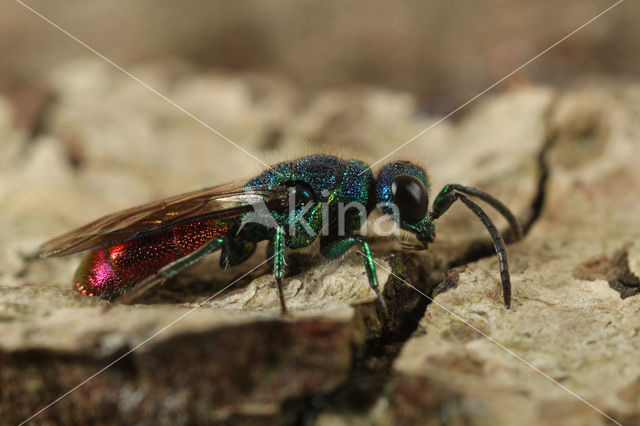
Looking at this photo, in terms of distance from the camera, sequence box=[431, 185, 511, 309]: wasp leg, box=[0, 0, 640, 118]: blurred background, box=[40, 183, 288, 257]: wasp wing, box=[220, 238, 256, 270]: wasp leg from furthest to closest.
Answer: box=[0, 0, 640, 118]: blurred background
box=[220, 238, 256, 270]: wasp leg
box=[40, 183, 288, 257]: wasp wing
box=[431, 185, 511, 309]: wasp leg

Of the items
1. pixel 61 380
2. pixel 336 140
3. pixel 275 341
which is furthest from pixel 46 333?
pixel 336 140

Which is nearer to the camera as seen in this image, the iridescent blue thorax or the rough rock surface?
the rough rock surface

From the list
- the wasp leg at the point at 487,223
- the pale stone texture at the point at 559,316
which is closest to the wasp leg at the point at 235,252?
the wasp leg at the point at 487,223

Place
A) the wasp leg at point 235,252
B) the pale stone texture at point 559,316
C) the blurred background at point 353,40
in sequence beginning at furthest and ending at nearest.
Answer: the blurred background at point 353,40
the wasp leg at point 235,252
the pale stone texture at point 559,316

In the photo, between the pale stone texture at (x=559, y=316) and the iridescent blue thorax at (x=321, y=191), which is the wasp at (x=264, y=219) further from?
the pale stone texture at (x=559, y=316)

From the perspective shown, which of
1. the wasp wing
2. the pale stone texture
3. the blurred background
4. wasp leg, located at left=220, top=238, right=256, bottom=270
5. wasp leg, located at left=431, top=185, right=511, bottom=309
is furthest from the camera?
the blurred background

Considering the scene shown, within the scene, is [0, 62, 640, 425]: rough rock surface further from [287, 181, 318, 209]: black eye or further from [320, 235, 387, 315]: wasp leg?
[287, 181, 318, 209]: black eye

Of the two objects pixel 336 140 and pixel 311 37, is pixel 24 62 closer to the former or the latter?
pixel 311 37

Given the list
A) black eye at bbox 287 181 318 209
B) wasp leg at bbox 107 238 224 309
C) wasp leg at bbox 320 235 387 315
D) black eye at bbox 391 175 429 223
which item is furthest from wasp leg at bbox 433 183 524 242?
wasp leg at bbox 107 238 224 309
